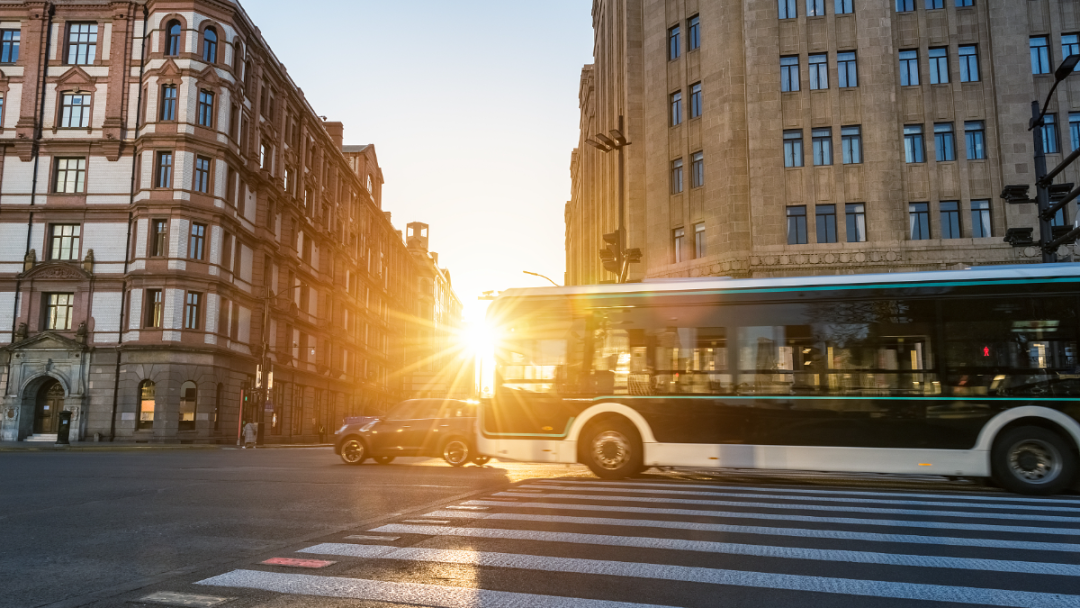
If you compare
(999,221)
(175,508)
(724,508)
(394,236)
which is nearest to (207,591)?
(175,508)

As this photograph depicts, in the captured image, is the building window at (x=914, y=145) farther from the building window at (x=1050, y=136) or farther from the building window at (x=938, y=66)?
the building window at (x=1050, y=136)

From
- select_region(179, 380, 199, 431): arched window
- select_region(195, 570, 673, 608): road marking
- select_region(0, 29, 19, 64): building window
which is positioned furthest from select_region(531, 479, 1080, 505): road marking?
select_region(0, 29, 19, 64): building window

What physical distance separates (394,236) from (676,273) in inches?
2262

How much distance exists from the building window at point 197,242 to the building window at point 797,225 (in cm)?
2711

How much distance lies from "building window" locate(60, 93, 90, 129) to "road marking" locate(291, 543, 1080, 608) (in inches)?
1607

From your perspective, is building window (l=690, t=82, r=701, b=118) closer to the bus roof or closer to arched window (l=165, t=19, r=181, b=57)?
the bus roof

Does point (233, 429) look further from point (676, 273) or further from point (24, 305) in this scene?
point (676, 273)

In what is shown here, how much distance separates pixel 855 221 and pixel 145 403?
32.3 metres

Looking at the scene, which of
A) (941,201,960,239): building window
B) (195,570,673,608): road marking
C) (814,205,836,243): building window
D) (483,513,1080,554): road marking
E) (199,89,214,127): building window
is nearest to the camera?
(195,570,673,608): road marking

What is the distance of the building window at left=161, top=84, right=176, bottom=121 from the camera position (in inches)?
1479

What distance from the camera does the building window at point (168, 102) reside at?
3756cm

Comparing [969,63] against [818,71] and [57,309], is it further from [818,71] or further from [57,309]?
[57,309]

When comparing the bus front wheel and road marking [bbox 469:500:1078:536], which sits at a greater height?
the bus front wheel

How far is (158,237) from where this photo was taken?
121ft
